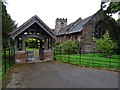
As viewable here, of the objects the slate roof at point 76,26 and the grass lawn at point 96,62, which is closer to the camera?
the grass lawn at point 96,62

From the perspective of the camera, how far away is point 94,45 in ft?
127

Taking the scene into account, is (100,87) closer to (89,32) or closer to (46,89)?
(46,89)

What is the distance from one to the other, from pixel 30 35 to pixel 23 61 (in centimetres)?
301

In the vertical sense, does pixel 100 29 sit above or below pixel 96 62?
above

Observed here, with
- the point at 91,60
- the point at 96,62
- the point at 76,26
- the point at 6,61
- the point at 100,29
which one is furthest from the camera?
the point at 76,26

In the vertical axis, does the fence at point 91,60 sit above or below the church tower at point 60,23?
below

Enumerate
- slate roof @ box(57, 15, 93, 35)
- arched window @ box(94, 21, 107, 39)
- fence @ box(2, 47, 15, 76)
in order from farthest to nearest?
slate roof @ box(57, 15, 93, 35)
arched window @ box(94, 21, 107, 39)
fence @ box(2, 47, 15, 76)

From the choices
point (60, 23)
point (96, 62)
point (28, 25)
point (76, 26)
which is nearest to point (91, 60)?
point (96, 62)

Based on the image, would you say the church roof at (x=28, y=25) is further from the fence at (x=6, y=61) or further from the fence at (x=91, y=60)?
the fence at (x=91, y=60)

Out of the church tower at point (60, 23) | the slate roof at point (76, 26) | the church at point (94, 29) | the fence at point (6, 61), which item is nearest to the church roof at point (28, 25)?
the fence at point (6, 61)

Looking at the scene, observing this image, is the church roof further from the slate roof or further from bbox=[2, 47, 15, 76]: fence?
the slate roof

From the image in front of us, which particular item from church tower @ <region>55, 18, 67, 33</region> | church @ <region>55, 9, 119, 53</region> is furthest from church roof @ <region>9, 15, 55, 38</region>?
church tower @ <region>55, 18, 67, 33</region>

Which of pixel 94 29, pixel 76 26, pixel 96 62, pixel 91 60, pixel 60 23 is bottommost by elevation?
pixel 96 62

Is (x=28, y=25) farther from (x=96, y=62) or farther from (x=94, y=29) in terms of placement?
(x=94, y=29)
